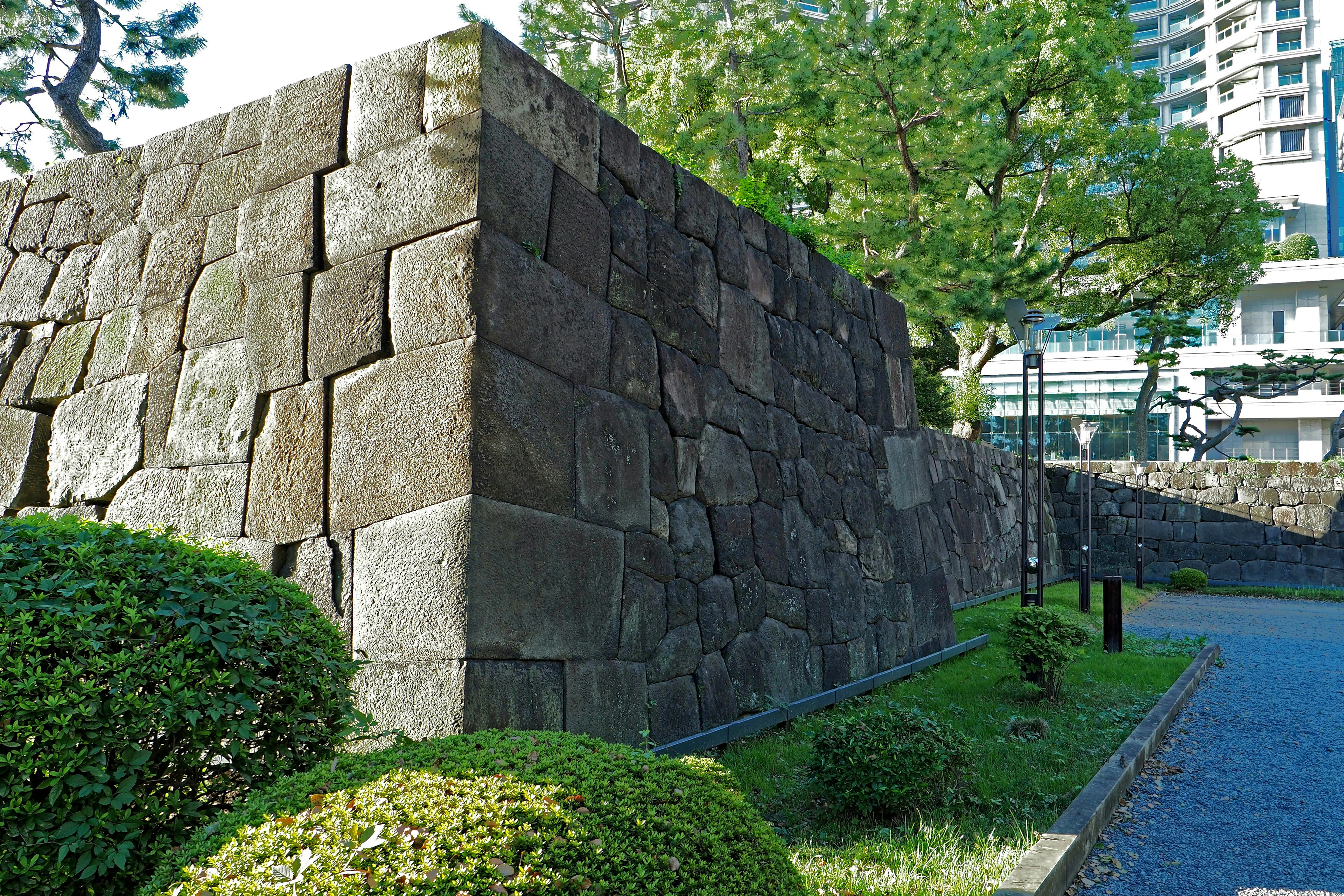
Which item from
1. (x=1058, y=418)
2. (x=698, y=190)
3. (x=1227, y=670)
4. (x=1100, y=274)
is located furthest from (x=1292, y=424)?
(x=698, y=190)

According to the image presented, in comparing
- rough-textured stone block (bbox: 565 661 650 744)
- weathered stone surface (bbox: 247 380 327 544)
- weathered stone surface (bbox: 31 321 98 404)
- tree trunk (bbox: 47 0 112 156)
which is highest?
tree trunk (bbox: 47 0 112 156)

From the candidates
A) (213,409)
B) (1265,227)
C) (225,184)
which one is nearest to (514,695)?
(213,409)

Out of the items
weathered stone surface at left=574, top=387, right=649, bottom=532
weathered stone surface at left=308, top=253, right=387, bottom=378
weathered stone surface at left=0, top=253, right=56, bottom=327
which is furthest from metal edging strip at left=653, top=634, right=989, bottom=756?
weathered stone surface at left=0, top=253, right=56, bottom=327

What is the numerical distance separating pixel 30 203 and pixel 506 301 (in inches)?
161

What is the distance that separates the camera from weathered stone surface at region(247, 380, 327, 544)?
399 centimetres

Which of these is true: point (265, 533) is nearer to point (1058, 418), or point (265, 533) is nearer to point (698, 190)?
point (698, 190)

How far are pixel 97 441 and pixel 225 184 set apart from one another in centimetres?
153

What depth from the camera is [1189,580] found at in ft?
60.3

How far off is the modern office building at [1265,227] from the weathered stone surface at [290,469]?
26.5 meters

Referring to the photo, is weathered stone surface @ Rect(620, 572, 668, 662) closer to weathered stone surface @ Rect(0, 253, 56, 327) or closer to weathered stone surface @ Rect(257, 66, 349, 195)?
weathered stone surface @ Rect(257, 66, 349, 195)

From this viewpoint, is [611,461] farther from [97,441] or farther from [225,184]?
[97,441]

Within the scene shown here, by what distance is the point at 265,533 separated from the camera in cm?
409

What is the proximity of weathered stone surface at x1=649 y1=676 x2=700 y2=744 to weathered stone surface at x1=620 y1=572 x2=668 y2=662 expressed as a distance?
212 millimetres

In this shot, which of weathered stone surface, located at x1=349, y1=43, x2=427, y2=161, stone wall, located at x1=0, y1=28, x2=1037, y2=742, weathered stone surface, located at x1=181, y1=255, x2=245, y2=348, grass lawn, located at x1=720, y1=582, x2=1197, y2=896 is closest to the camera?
grass lawn, located at x1=720, y1=582, x2=1197, y2=896
